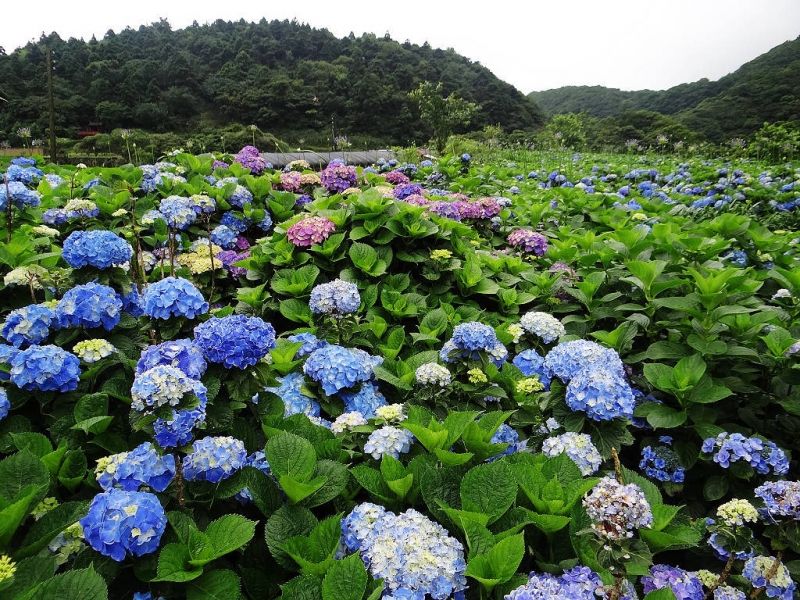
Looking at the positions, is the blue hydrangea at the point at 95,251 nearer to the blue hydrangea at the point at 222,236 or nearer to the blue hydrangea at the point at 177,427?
the blue hydrangea at the point at 177,427

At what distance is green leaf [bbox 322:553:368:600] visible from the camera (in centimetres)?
109

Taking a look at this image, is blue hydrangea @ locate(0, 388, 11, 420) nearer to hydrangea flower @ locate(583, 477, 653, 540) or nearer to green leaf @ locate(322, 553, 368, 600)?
green leaf @ locate(322, 553, 368, 600)

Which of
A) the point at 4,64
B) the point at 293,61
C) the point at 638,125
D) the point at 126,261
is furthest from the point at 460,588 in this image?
the point at 293,61

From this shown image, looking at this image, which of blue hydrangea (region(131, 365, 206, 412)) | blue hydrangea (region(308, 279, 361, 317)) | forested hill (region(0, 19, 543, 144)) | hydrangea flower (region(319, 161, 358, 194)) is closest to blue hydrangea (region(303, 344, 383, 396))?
blue hydrangea (region(308, 279, 361, 317))

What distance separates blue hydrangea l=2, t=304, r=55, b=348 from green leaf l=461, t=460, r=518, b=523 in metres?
1.65

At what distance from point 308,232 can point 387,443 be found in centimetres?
195

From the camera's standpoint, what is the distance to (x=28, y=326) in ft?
5.88

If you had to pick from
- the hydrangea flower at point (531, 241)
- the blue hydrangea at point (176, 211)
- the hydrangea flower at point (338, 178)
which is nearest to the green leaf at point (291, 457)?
the blue hydrangea at point (176, 211)

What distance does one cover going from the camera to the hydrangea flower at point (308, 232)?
324cm

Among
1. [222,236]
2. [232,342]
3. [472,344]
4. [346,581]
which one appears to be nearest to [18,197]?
[222,236]

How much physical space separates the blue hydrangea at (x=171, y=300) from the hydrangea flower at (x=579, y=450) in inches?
53.9

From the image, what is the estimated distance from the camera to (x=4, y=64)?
37.0 metres

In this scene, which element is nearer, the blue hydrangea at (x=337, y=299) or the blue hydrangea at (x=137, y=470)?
the blue hydrangea at (x=137, y=470)

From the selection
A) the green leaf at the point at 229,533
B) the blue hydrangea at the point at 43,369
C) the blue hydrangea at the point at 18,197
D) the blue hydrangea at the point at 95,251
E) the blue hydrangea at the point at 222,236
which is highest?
the blue hydrangea at the point at 18,197
